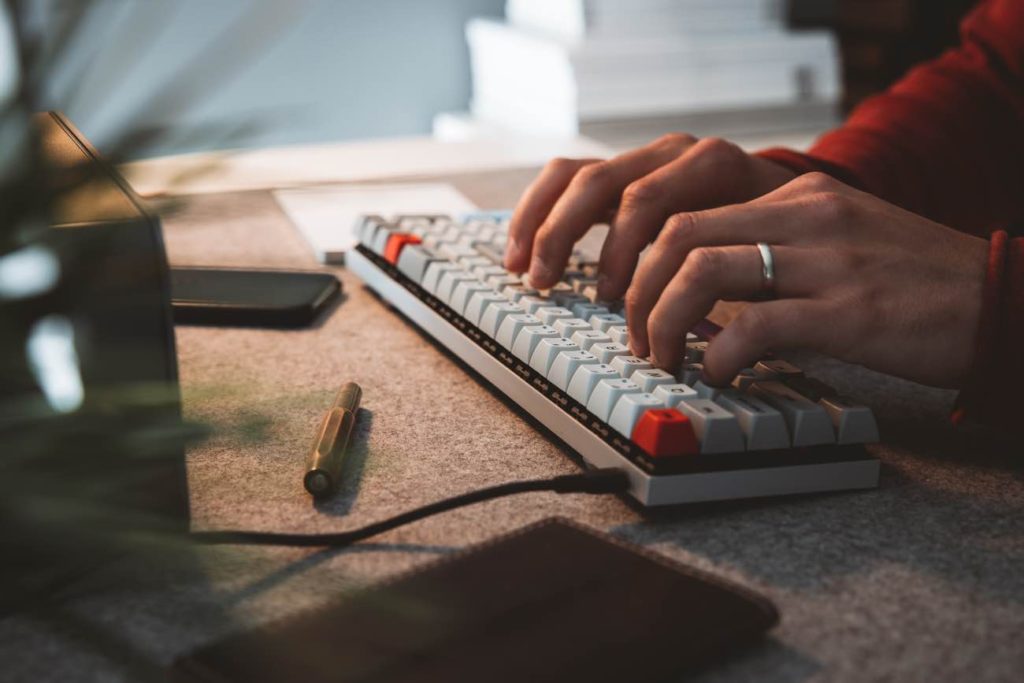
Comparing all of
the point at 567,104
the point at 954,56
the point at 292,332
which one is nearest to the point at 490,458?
the point at 292,332

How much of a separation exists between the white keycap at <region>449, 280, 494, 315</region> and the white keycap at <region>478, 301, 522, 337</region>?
0.03 metres

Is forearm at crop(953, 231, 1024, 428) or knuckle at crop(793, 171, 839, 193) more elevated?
knuckle at crop(793, 171, 839, 193)

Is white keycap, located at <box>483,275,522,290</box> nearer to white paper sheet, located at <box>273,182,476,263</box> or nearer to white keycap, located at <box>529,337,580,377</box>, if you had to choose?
white keycap, located at <box>529,337,580,377</box>

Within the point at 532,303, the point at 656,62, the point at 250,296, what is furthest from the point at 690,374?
the point at 656,62

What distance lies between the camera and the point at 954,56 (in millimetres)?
1011

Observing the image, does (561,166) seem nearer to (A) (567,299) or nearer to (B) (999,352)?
(A) (567,299)

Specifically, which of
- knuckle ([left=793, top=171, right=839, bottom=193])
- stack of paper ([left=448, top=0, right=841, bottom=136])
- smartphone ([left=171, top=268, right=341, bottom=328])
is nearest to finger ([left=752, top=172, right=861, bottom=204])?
knuckle ([left=793, top=171, right=839, bottom=193])

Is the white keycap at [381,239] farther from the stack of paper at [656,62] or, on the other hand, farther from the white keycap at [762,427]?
the stack of paper at [656,62]

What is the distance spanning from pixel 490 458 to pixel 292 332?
0.24 meters

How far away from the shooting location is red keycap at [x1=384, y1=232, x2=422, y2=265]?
0.72m

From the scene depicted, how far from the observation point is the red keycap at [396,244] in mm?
717

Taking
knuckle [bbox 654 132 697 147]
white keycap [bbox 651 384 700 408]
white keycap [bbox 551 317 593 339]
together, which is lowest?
white keycap [bbox 551 317 593 339]

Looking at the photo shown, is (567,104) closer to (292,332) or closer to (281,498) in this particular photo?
(292,332)

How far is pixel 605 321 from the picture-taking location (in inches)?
21.9
